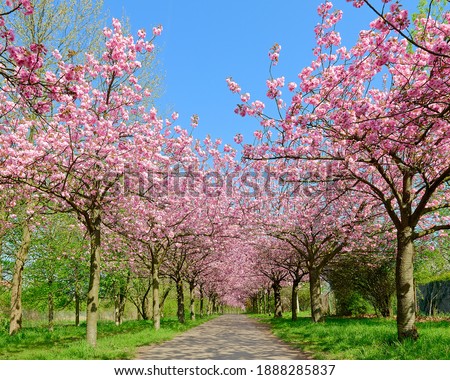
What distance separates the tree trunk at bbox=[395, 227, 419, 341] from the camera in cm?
1087

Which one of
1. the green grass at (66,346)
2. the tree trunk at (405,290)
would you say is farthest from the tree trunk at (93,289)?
the tree trunk at (405,290)

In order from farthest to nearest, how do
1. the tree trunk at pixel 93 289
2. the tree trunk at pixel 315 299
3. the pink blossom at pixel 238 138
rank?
1. the tree trunk at pixel 315 299
2. the tree trunk at pixel 93 289
3. the pink blossom at pixel 238 138

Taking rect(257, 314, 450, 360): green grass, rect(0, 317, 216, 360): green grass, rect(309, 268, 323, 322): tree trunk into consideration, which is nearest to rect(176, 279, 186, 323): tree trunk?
rect(309, 268, 323, 322): tree trunk

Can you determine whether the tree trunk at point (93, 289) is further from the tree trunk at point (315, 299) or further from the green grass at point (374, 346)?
the tree trunk at point (315, 299)

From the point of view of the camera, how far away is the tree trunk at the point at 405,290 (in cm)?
1087

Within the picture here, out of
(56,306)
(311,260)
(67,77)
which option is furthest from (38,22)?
(56,306)

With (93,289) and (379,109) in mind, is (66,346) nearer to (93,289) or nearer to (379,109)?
(93,289)

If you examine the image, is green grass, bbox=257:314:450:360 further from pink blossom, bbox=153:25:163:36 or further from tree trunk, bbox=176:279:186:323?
tree trunk, bbox=176:279:186:323

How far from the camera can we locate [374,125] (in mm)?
8492

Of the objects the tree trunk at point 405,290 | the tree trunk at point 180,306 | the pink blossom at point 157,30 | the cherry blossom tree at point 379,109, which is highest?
the pink blossom at point 157,30

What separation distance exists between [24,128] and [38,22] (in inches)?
445

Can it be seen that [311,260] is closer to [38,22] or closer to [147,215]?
[147,215]

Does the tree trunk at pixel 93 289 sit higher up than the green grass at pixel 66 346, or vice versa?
the tree trunk at pixel 93 289

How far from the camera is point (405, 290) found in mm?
11156
